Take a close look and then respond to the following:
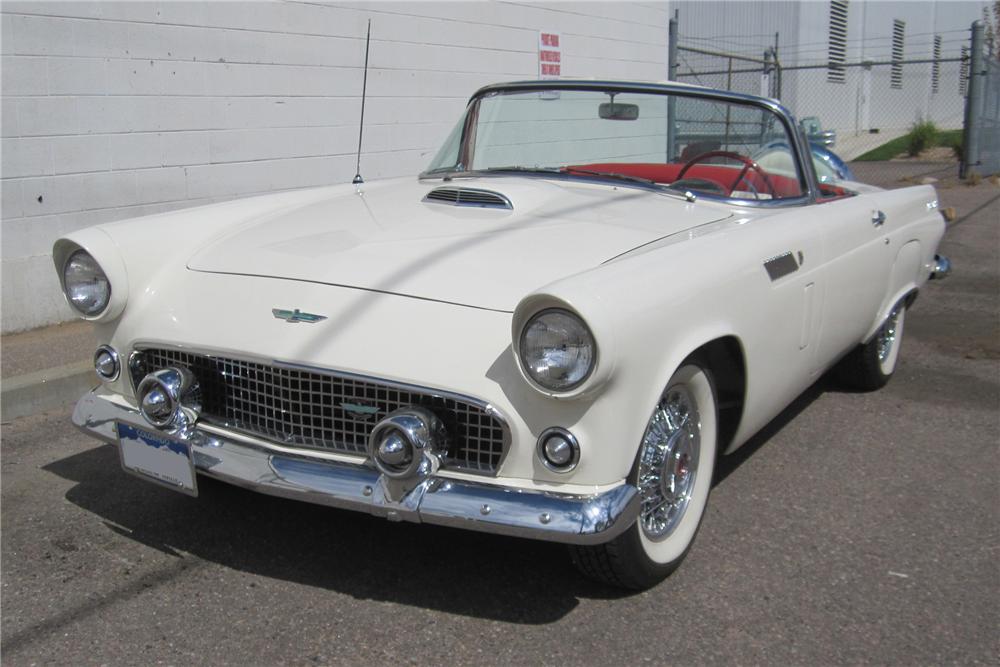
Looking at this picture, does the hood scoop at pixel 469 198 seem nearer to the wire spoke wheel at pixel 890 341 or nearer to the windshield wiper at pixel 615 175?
the windshield wiper at pixel 615 175

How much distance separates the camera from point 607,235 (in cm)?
314

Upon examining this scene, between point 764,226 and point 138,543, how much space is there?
2.30m

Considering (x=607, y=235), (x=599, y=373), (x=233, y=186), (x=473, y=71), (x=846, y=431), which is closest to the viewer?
(x=599, y=373)

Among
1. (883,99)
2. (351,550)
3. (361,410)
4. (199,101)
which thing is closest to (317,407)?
(361,410)

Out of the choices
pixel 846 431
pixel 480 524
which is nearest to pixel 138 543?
pixel 480 524

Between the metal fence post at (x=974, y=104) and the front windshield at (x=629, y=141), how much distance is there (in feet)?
34.3

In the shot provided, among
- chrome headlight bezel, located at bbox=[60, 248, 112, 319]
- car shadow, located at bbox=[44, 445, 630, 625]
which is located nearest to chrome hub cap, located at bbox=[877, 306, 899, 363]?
car shadow, located at bbox=[44, 445, 630, 625]

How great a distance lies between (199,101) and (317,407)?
14.9 ft

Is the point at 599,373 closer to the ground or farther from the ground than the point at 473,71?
closer to the ground

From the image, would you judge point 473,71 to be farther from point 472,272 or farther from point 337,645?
point 337,645

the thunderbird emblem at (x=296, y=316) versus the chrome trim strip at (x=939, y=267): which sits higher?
the chrome trim strip at (x=939, y=267)

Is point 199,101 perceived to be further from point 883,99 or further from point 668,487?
point 883,99

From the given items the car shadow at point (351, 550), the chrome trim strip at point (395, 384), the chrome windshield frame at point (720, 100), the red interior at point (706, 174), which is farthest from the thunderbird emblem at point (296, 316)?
the red interior at point (706, 174)

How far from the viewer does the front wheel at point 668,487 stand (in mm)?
2752
